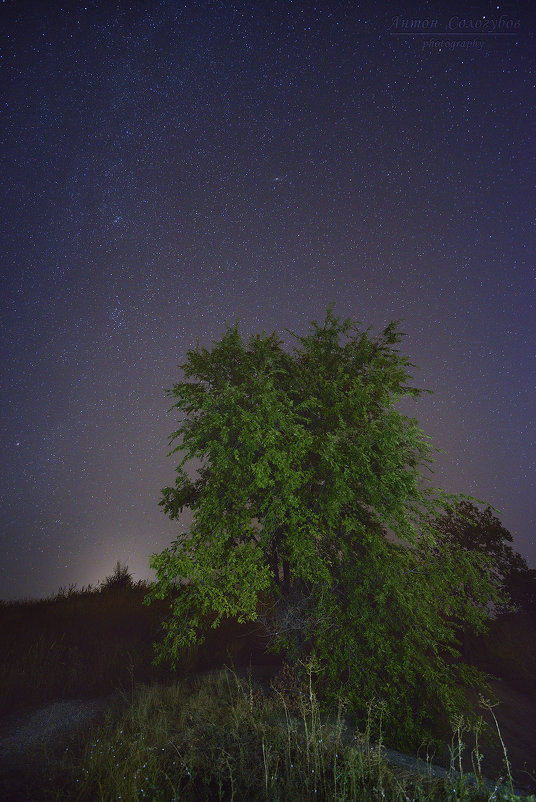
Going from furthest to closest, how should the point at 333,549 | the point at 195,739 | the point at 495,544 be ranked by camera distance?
1. the point at 495,544
2. the point at 333,549
3. the point at 195,739

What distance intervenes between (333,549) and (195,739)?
5.14m

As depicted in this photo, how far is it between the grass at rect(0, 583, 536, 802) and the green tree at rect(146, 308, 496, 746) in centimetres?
100

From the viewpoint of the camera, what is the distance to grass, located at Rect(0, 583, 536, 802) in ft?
13.1

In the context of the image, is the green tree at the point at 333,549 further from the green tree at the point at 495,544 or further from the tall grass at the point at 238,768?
the green tree at the point at 495,544

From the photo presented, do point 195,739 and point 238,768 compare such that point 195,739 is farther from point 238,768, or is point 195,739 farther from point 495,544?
point 495,544

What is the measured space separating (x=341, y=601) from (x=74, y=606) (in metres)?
12.7

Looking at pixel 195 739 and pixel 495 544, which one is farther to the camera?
pixel 495 544

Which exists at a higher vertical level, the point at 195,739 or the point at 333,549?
the point at 333,549

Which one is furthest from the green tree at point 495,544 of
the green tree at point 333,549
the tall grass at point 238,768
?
the tall grass at point 238,768

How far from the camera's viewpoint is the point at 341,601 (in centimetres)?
916

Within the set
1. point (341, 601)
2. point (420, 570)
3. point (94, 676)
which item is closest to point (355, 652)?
point (341, 601)

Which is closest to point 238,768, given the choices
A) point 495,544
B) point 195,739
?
point 195,739

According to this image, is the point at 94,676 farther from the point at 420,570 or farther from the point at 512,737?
the point at 512,737

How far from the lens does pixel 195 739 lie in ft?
16.6
